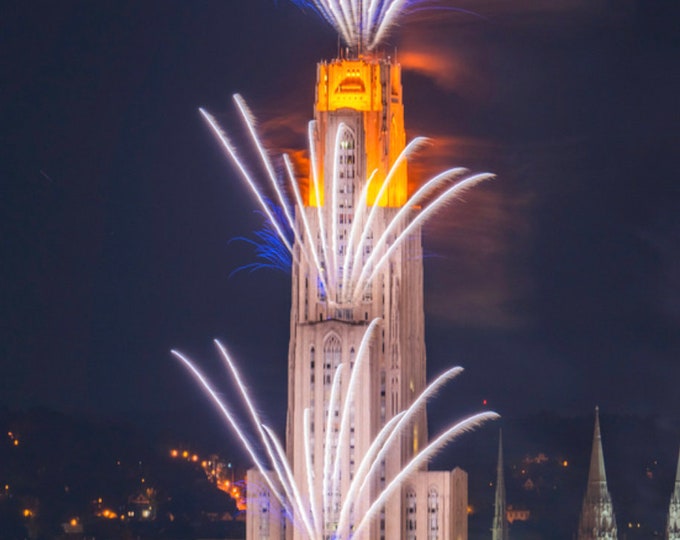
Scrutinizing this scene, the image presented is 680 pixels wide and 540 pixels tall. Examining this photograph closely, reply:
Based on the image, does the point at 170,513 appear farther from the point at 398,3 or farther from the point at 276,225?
the point at 398,3

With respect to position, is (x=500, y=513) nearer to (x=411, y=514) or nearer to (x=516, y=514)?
(x=516, y=514)

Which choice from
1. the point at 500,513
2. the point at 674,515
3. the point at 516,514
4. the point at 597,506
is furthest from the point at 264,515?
the point at 516,514

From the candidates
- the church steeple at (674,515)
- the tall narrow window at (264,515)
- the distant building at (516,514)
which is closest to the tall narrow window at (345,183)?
the tall narrow window at (264,515)

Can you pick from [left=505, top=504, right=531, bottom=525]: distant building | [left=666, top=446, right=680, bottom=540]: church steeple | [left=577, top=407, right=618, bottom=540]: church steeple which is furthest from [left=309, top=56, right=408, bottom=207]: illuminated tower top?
[left=505, top=504, right=531, bottom=525]: distant building

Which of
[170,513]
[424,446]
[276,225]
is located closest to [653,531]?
[170,513]

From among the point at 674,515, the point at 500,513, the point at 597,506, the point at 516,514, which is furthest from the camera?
the point at 516,514

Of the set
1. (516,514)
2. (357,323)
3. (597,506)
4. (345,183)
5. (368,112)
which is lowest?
(597,506)

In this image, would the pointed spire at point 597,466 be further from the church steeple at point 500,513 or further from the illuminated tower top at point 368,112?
the illuminated tower top at point 368,112

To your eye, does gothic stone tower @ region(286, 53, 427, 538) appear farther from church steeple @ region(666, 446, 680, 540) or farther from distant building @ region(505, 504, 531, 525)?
distant building @ region(505, 504, 531, 525)

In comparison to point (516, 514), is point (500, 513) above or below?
below
